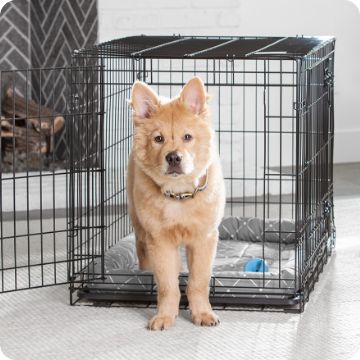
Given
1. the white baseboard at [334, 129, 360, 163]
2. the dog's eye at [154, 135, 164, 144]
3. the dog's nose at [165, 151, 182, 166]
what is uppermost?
the dog's eye at [154, 135, 164, 144]

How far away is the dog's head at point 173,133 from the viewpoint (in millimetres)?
2836

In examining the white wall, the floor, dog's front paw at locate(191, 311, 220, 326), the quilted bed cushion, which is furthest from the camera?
the white wall

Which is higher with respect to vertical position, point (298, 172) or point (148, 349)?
point (298, 172)

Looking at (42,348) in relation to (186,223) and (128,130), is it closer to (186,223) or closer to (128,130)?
(186,223)

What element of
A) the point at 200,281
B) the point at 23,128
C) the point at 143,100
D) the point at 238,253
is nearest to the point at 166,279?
the point at 200,281

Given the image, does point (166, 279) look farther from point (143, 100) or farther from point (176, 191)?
point (143, 100)

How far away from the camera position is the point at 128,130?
4121 mm

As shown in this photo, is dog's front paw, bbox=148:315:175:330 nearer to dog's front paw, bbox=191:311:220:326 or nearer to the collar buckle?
dog's front paw, bbox=191:311:220:326

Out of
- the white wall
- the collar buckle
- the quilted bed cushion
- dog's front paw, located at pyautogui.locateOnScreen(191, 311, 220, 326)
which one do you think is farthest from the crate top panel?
the white wall

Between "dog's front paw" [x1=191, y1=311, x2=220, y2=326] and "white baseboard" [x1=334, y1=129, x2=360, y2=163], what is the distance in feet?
10.4

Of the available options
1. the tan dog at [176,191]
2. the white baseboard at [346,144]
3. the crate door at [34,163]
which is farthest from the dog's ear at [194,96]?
the white baseboard at [346,144]

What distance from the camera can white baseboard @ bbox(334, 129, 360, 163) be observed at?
19.5ft

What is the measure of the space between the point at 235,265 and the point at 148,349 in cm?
92

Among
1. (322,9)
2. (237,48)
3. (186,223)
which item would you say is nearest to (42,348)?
(186,223)
